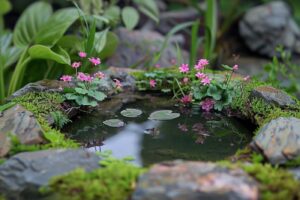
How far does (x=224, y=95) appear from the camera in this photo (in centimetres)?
232

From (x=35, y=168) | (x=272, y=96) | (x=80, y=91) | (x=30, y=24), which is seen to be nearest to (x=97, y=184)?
(x=35, y=168)

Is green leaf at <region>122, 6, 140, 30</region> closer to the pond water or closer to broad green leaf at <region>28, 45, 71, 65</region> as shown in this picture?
broad green leaf at <region>28, 45, 71, 65</region>

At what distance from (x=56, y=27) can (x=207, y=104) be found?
4.20ft

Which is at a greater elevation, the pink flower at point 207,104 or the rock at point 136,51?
the rock at point 136,51

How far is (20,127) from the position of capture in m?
1.89

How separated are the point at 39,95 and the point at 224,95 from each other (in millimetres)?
938

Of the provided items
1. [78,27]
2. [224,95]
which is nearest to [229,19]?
[78,27]

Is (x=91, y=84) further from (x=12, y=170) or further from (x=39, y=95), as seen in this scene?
(x=12, y=170)

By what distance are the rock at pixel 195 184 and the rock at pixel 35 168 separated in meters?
0.29

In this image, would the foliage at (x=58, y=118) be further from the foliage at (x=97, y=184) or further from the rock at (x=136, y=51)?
the rock at (x=136, y=51)

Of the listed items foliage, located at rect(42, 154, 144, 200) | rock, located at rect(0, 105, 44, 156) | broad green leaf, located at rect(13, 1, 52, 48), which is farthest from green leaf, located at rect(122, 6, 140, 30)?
foliage, located at rect(42, 154, 144, 200)

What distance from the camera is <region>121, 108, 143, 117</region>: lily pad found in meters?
2.33

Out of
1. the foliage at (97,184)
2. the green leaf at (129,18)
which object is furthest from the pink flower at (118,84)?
the green leaf at (129,18)

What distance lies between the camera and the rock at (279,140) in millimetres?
1691
